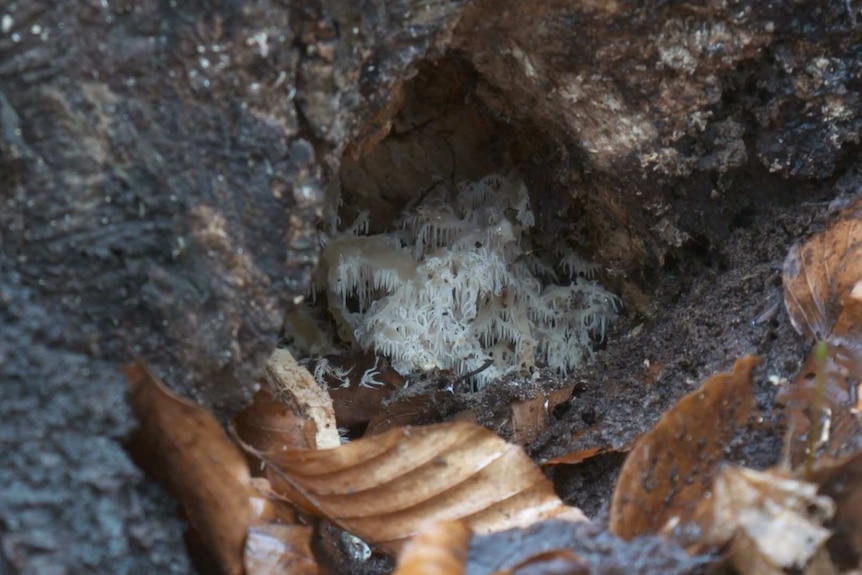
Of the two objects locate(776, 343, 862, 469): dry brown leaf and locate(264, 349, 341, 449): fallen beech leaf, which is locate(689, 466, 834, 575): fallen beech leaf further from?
locate(264, 349, 341, 449): fallen beech leaf

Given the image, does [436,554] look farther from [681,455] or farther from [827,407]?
[827,407]


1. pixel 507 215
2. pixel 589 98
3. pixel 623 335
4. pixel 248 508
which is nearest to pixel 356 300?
pixel 507 215

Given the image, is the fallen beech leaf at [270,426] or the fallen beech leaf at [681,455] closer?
the fallen beech leaf at [681,455]

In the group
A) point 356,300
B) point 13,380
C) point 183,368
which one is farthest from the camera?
point 356,300

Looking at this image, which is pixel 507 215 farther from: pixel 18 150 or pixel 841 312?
pixel 18 150

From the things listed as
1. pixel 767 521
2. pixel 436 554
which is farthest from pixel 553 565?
pixel 767 521

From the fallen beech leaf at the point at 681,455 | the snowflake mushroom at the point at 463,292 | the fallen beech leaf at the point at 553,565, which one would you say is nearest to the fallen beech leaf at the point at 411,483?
the fallen beech leaf at the point at 681,455

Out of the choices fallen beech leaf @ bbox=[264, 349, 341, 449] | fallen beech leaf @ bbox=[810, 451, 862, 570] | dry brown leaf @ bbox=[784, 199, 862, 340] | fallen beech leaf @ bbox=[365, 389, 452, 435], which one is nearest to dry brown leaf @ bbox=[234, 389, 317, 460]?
fallen beech leaf @ bbox=[264, 349, 341, 449]

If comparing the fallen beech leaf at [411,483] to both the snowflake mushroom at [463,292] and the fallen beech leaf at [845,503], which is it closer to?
the fallen beech leaf at [845,503]
